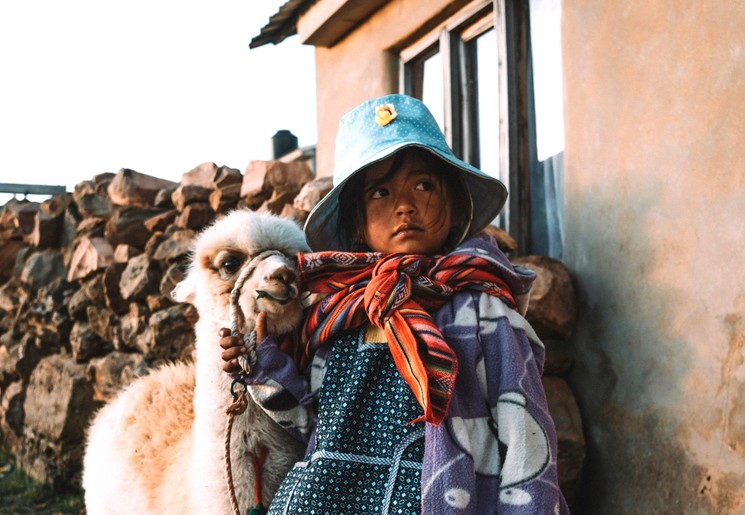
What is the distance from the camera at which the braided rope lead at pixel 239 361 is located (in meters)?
1.77

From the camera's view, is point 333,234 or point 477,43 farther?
point 477,43

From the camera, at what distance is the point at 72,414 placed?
537 cm

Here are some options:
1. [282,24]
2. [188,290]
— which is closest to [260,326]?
[188,290]

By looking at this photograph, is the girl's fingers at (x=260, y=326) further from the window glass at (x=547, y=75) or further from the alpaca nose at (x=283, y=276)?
the window glass at (x=547, y=75)

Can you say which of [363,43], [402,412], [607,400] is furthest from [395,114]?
[363,43]

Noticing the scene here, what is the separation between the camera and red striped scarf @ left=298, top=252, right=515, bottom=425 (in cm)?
162

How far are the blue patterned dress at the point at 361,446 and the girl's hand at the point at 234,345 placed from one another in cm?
19

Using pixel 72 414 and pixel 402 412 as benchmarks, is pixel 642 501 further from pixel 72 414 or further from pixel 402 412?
pixel 72 414

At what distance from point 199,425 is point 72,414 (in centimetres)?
385

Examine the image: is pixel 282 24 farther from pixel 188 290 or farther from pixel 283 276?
pixel 283 276

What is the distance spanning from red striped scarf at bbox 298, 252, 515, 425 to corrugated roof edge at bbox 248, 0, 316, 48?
4185 mm

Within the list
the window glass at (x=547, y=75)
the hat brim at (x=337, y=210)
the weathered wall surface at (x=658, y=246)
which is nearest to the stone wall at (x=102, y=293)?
the weathered wall surface at (x=658, y=246)

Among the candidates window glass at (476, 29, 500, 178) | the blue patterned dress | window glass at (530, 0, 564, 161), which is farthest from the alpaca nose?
window glass at (476, 29, 500, 178)

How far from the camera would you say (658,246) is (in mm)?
2957
